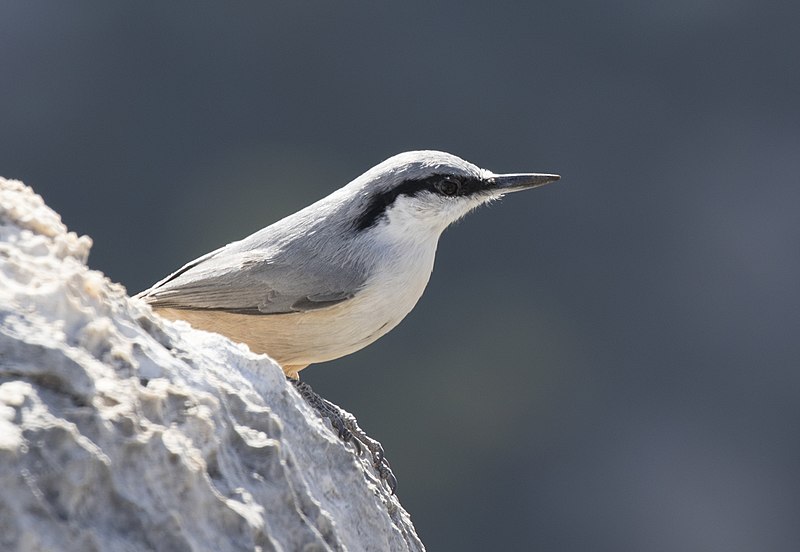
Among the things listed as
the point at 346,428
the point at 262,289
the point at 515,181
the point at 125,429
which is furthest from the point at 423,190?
the point at 125,429

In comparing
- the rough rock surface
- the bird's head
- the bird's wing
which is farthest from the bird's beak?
the rough rock surface

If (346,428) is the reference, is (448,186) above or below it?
above

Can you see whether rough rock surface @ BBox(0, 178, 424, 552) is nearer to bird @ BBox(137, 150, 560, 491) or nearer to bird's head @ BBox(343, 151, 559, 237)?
bird @ BBox(137, 150, 560, 491)

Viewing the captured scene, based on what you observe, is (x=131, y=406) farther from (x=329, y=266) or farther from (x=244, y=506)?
(x=329, y=266)

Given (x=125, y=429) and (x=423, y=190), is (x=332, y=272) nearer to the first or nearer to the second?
(x=423, y=190)

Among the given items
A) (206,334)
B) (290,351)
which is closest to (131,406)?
(206,334)

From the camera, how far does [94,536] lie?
1.08 meters

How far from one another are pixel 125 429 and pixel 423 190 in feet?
5.18

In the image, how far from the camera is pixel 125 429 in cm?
118

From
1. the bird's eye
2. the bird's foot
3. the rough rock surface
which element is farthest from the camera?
the bird's eye

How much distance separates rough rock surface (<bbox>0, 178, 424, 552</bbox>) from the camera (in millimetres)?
1073

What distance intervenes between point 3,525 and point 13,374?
7.5 inches

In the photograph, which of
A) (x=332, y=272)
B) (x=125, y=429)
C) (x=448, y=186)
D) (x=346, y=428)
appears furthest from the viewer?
(x=448, y=186)

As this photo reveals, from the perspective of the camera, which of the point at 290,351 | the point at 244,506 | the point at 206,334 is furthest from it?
the point at 290,351
